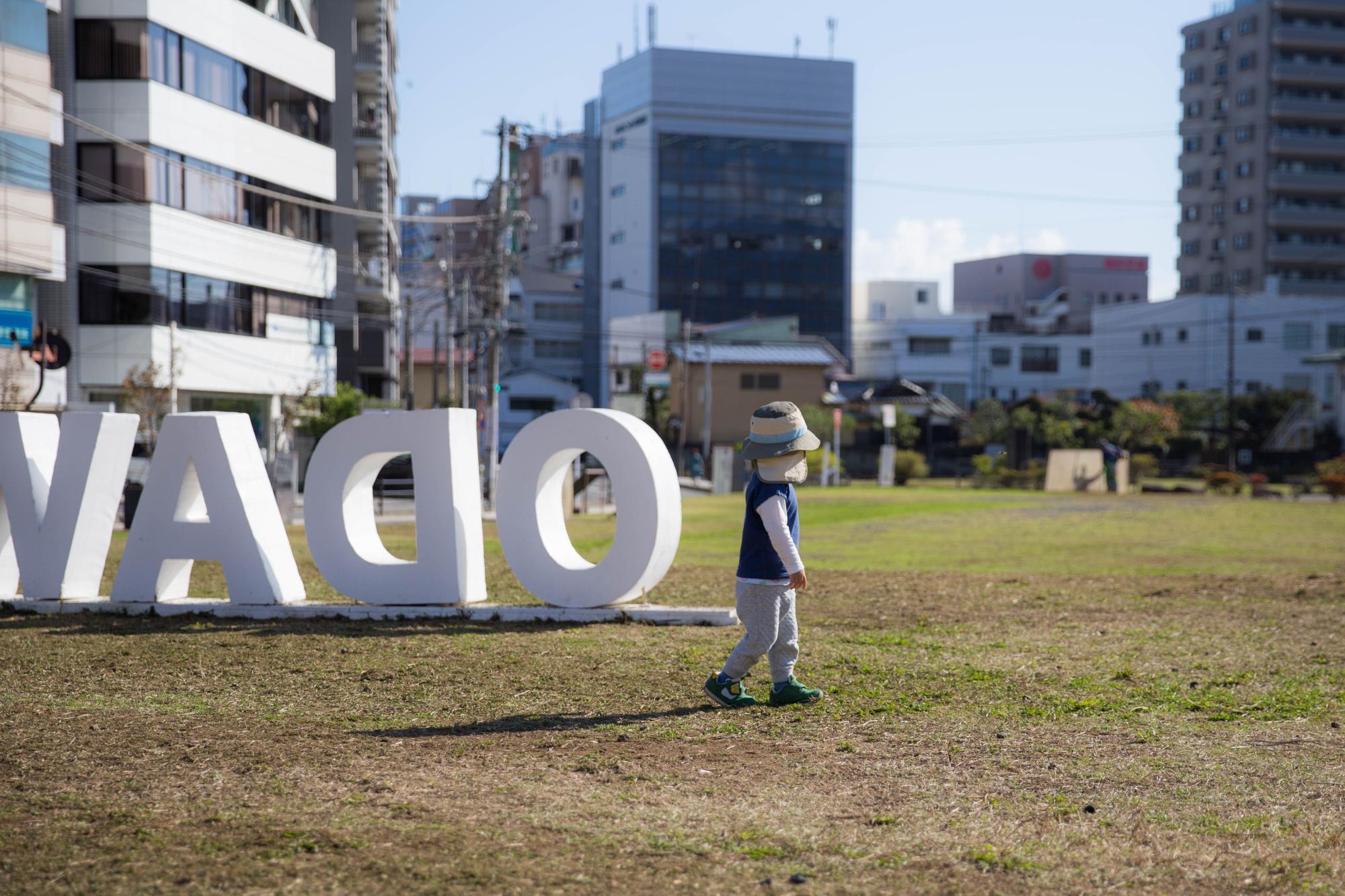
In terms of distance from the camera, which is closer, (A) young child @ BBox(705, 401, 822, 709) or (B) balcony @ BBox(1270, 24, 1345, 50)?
(A) young child @ BBox(705, 401, 822, 709)

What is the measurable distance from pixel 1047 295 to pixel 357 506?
101m

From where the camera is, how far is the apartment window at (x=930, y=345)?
90438mm

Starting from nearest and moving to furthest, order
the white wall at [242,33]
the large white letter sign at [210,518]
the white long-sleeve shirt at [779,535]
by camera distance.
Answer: the white long-sleeve shirt at [779,535]
the large white letter sign at [210,518]
the white wall at [242,33]

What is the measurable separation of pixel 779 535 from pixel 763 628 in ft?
2.03

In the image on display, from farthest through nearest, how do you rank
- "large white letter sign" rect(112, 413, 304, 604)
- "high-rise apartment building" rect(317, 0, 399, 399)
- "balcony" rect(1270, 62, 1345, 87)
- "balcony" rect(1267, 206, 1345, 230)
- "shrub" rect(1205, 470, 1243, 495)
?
"balcony" rect(1267, 206, 1345, 230) → "balcony" rect(1270, 62, 1345, 87) → "high-rise apartment building" rect(317, 0, 399, 399) → "shrub" rect(1205, 470, 1243, 495) → "large white letter sign" rect(112, 413, 304, 604)

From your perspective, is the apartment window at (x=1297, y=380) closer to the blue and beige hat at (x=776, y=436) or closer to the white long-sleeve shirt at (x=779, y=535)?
the blue and beige hat at (x=776, y=436)

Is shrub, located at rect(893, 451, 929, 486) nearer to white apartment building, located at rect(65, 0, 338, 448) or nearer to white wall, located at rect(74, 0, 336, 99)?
white apartment building, located at rect(65, 0, 338, 448)

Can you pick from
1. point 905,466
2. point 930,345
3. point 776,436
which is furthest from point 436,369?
Answer: point 930,345


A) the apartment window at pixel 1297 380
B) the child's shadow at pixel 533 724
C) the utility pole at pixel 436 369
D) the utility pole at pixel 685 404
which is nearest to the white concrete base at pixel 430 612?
the child's shadow at pixel 533 724

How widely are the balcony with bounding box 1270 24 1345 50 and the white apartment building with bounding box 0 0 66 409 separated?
80688 mm

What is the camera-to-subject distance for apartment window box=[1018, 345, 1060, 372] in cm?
9075

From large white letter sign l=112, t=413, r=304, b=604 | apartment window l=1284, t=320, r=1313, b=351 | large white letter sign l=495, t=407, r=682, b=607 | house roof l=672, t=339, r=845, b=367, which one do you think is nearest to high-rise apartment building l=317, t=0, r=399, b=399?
house roof l=672, t=339, r=845, b=367

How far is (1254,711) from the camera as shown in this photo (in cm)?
827

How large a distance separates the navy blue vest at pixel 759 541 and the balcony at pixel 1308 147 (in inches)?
3590
